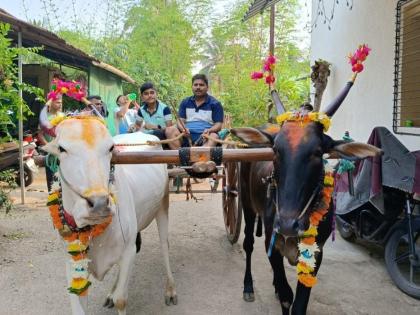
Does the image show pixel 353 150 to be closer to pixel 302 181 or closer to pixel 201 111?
pixel 302 181

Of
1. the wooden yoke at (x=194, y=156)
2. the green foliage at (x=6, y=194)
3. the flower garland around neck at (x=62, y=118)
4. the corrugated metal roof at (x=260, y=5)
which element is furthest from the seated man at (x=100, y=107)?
the corrugated metal roof at (x=260, y=5)

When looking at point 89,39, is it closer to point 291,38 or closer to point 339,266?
point 291,38

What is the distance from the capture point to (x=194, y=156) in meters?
3.01

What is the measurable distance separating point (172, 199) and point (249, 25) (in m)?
9.90

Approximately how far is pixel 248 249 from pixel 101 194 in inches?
93.3

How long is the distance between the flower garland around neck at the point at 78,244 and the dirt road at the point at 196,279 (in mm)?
1240

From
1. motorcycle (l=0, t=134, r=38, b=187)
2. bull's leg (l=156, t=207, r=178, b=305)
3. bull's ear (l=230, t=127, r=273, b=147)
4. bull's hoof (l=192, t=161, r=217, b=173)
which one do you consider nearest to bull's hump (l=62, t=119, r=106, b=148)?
bull's hoof (l=192, t=161, r=217, b=173)

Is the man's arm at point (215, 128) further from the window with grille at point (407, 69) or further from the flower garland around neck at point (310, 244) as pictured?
the window with grille at point (407, 69)

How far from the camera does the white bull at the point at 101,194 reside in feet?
8.29

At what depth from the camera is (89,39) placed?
2064 centimetres

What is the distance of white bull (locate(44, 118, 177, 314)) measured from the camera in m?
2.53

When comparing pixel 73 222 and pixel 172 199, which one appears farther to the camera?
pixel 172 199

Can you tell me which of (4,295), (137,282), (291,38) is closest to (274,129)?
(137,282)

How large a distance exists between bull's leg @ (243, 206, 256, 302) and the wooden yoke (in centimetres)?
160
